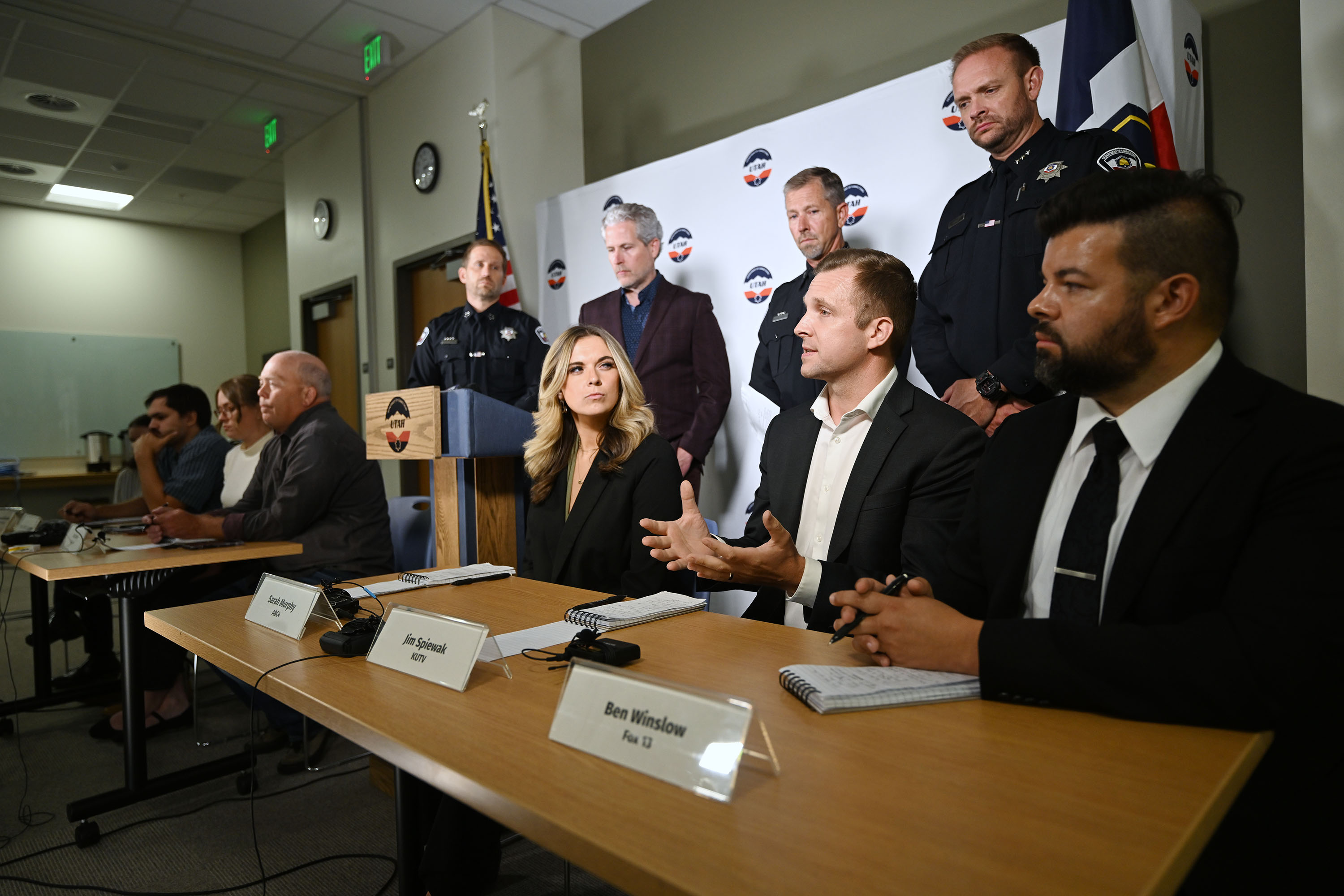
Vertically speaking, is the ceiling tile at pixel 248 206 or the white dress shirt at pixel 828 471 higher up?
the ceiling tile at pixel 248 206

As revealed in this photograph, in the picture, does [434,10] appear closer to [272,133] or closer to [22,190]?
[272,133]

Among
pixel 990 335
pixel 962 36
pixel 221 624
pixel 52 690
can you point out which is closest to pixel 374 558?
pixel 221 624

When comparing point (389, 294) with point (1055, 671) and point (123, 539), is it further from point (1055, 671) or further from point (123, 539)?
point (1055, 671)

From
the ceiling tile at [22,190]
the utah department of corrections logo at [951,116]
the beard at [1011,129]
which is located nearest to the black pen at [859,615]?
the beard at [1011,129]

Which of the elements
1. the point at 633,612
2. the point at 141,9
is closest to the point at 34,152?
the point at 141,9

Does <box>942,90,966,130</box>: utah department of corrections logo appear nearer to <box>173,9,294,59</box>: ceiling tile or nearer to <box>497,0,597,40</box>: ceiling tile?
<box>497,0,597,40</box>: ceiling tile

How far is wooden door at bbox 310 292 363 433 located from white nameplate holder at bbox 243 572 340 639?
4832 mm

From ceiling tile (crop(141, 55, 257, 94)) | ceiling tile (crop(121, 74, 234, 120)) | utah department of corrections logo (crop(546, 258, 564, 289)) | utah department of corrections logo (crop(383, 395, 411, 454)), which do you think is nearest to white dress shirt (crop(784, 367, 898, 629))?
utah department of corrections logo (crop(383, 395, 411, 454))

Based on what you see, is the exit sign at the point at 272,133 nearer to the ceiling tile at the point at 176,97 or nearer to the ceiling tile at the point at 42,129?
the ceiling tile at the point at 176,97

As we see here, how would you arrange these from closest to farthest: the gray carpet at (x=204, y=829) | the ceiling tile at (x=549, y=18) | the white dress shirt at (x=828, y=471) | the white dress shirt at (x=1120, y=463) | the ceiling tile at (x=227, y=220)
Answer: the white dress shirt at (x=1120, y=463), the white dress shirt at (x=828, y=471), the gray carpet at (x=204, y=829), the ceiling tile at (x=549, y=18), the ceiling tile at (x=227, y=220)

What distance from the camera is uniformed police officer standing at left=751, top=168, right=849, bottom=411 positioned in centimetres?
310

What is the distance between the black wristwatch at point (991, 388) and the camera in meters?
2.20

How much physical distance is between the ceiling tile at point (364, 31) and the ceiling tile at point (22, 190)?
13.0 ft

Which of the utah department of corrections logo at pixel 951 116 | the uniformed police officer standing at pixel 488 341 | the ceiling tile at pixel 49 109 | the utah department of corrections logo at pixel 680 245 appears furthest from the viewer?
the ceiling tile at pixel 49 109
